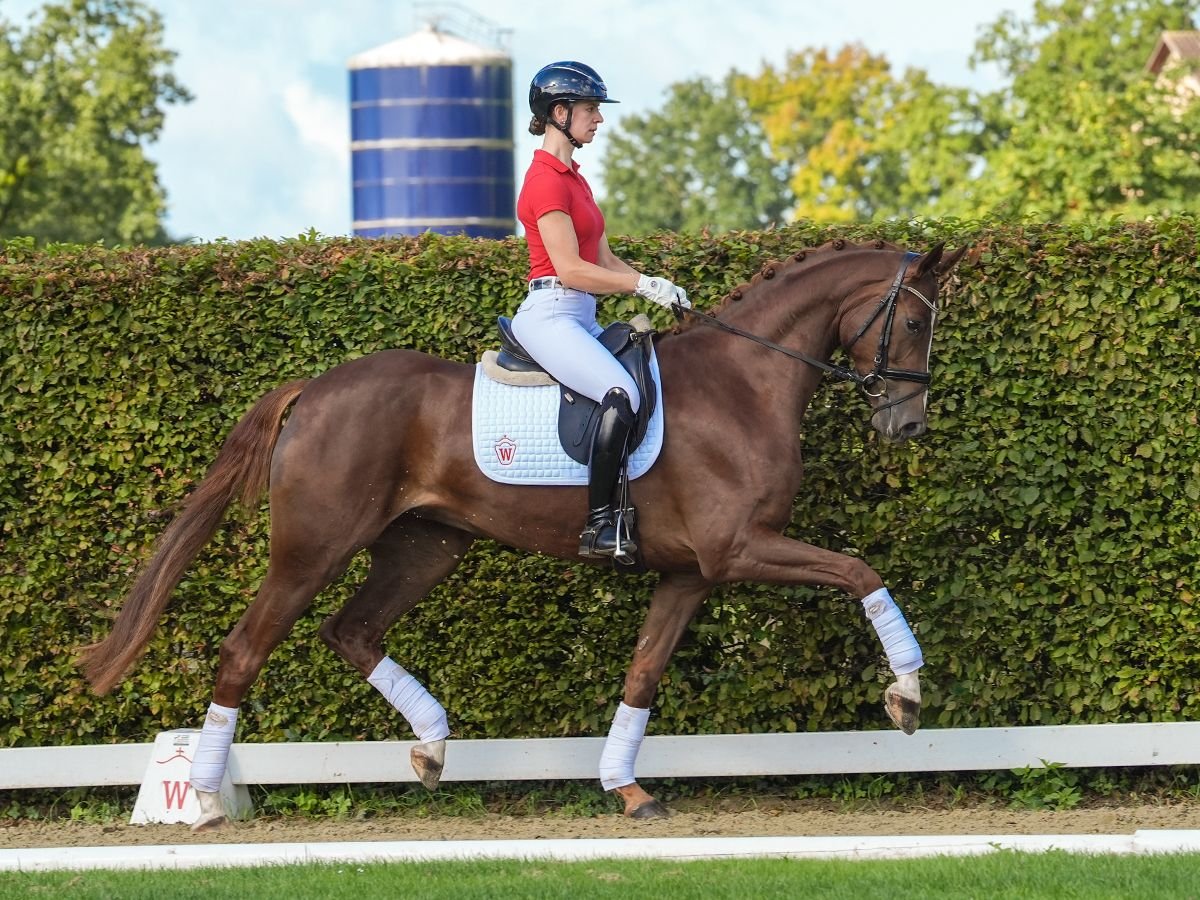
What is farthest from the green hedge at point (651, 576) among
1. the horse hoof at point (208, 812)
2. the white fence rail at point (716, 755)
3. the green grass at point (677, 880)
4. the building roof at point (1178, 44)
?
the building roof at point (1178, 44)

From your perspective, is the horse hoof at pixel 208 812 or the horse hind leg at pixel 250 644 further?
the horse hoof at pixel 208 812

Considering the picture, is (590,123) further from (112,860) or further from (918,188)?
(918,188)

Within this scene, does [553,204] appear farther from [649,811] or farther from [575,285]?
[649,811]

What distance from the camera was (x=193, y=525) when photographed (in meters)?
6.97

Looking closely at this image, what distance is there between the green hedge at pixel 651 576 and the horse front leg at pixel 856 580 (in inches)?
42.7

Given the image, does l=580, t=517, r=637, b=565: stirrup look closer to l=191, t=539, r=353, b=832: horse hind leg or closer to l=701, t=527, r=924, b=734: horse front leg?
l=701, t=527, r=924, b=734: horse front leg

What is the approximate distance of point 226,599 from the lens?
7.71 meters

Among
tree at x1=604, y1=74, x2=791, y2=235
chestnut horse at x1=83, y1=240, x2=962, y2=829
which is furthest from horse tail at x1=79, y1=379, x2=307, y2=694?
tree at x1=604, y1=74, x2=791, y2=235

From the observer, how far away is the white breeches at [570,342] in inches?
253

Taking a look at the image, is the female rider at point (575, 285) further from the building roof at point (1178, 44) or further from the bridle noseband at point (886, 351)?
the building roof at point (1178, 44)

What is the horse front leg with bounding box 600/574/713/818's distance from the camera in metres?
6.92

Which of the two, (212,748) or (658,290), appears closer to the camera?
(658,290)

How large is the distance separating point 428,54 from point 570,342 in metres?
51.6

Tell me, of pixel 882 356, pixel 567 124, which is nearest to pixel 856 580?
pixel 882 356
